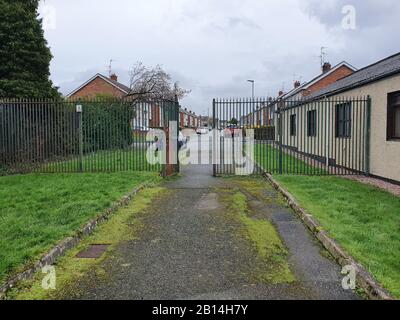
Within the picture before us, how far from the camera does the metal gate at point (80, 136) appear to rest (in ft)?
42.7

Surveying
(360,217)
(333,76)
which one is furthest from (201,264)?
(333,76)

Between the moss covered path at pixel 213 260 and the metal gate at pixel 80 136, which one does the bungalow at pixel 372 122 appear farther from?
the metal gate at pixel 80 136

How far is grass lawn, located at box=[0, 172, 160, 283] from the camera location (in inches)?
208

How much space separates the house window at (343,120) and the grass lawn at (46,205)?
682cm

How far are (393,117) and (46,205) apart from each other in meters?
9.03

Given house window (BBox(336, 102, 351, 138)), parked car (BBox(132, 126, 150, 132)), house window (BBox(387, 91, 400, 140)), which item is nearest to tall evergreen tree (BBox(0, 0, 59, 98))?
parked car (BBox(132, 126, 150, 132))

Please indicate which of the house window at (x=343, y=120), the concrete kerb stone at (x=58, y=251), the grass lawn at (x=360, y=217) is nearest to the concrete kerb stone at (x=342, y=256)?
the grass lawn at (x=360, y=217)

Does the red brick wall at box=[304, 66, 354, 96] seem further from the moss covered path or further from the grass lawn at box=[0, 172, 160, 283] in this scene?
the moss covered path

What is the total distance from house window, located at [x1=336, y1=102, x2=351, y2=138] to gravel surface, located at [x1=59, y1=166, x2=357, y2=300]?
7.14m

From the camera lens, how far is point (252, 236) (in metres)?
6.21

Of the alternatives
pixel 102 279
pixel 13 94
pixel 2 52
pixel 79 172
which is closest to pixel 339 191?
pixel 102 279

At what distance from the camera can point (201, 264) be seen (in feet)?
16.3

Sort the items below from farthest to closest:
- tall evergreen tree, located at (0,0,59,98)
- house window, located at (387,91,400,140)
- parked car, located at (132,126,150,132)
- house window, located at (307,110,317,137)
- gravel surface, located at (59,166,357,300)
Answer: house window, located at (307,110,317,137) < tall evergreen tree, located at (0,0,59,98) < parked car, located at (132,126,150,132) < house window, located at (387,91,400,140) < gravel surface, located at (59,166,357,300)

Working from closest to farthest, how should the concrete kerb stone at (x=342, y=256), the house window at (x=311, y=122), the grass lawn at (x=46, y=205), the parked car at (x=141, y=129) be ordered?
the concrete kerb stone at (x=342, y=256)
the grass lawn at (x=46, y=205)
the parked car at (x=141, y=129)
the house window at (x=311, y=122)
